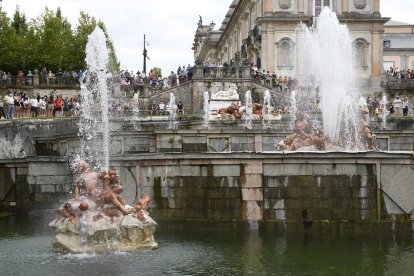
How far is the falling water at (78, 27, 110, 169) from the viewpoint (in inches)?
863

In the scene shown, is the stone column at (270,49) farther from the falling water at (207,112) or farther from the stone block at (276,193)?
the stone block at (276,193)

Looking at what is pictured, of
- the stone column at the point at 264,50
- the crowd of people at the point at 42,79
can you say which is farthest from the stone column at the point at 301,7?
the crowd of people at the point at 42,79

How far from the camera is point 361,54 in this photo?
52125mm

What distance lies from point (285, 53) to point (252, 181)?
3450 cm

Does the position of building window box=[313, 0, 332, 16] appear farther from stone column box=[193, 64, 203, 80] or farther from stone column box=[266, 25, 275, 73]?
stone column box=[193, 64, 203, 80]

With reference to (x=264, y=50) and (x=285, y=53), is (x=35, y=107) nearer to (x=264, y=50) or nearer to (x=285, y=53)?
(x=264, y=50)

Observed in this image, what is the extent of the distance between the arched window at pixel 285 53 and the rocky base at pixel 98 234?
1463 inches

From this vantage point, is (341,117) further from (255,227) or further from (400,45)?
(400,45)

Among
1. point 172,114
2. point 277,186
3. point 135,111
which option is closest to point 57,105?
point 135,111

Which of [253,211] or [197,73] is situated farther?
[197,73]

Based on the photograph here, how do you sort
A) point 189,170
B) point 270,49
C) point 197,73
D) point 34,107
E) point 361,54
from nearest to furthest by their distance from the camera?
1. point 189,170
2. point 34,107
3. point 197,73
4. point 270,49
5. point 361,54

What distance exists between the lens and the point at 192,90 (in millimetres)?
43781

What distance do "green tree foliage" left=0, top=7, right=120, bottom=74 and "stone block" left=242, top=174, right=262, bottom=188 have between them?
136 ft

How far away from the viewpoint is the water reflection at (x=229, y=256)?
14.5 m
